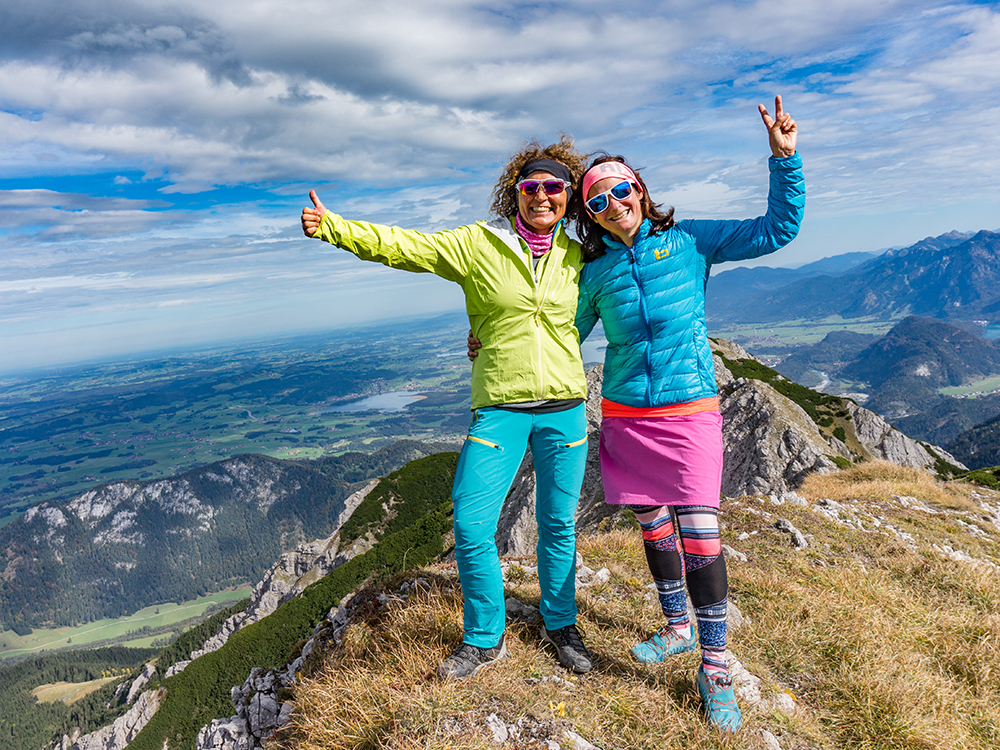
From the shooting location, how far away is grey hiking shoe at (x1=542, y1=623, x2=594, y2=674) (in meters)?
4.54

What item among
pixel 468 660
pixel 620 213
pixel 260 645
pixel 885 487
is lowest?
pixel 260 645

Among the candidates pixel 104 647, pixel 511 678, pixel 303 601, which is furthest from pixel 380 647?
pixel 104 647

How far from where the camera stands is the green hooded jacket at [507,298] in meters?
4.27

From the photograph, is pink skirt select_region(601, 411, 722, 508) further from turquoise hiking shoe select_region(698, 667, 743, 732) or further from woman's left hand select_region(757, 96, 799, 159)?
woman's left hand select_region(757, 96, 799, 159)

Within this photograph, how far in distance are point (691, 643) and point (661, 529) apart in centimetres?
140

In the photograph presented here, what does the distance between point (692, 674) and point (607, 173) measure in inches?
175

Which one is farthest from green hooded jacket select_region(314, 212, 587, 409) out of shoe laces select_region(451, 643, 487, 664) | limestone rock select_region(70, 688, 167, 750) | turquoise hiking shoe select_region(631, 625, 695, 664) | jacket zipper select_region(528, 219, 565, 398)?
limestone rock select_region(70, 688, 167, 750)

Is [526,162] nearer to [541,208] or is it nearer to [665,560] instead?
[541,208]

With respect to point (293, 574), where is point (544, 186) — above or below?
above

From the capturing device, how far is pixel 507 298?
4.30 meters

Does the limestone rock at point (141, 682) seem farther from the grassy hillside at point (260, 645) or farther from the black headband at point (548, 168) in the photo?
the black headband at point (548, 168)

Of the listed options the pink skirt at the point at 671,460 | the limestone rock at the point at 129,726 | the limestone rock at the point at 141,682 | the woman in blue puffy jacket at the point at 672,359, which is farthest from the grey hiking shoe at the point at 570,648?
the limestone rock at the point at 141,682

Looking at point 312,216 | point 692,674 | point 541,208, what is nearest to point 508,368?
point 541,208

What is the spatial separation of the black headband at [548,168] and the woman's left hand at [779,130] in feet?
5.33
